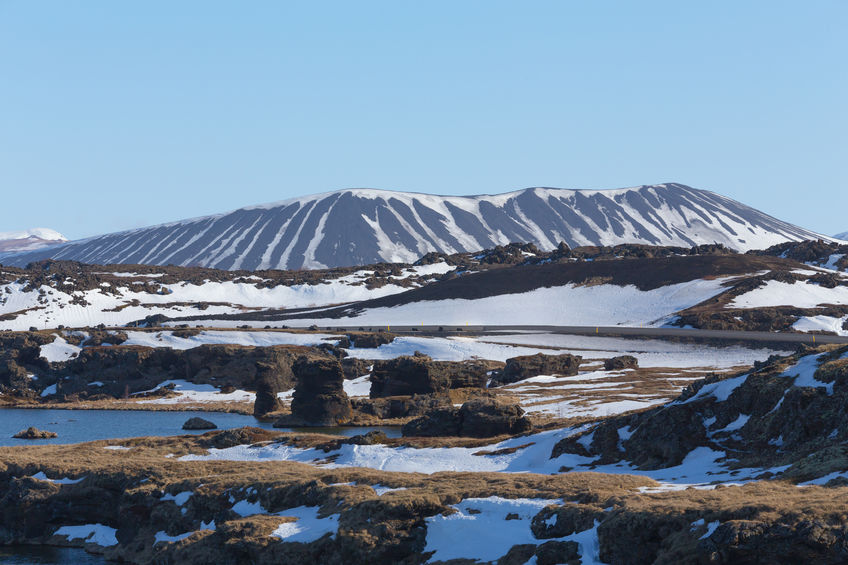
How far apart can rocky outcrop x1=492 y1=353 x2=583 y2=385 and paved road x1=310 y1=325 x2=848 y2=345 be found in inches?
1079

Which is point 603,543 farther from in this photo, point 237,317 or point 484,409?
point 237,317

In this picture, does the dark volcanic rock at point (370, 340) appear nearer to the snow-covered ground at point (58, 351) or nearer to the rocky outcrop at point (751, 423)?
the snow-covered ground at point (58, 351)

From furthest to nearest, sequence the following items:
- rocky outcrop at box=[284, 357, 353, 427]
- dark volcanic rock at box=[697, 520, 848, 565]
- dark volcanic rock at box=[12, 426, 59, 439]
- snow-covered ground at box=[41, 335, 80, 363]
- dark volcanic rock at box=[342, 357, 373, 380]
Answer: snow-covered ground at box=[41, 335, 80, 363] → dark volcanic rock at box=[342, 357, 373, 380] → rocky outcrop at box=[284, 357, 353, 427] → dark volcanic rock at box=[12, 426, 59, 439] → dark volcanic rock at box=[697, 520, 848, 565]

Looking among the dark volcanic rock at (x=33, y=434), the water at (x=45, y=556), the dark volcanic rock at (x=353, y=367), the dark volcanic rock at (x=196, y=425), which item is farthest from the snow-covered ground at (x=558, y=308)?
the water at (x=45, y=556)

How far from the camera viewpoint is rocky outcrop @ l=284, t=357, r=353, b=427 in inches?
3044

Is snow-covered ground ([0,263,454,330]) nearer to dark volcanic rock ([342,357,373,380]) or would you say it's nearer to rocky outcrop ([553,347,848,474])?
dark volcanic rock ([342,357,373,380])

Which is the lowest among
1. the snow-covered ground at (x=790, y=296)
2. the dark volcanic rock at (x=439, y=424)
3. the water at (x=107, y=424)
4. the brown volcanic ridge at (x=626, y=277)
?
the water at (x=107, y=424)

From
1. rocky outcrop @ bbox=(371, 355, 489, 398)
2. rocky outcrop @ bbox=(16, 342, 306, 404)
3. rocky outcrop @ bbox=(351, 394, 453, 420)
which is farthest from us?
rocky outcrop @ bbox=(16, 342, 306, 404)

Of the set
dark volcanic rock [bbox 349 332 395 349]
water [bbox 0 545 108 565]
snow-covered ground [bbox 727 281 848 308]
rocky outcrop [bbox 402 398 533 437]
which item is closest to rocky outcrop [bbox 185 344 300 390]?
dark volcanic rock [bbox 349 332 395 349]

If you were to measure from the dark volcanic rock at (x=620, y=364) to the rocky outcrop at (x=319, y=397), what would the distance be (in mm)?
33899

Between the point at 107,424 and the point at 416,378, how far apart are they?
2677 cm

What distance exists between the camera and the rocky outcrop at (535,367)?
97.4m

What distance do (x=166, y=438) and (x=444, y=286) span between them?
13738 centimetres

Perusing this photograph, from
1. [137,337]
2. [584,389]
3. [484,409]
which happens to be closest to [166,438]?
[484,409]
